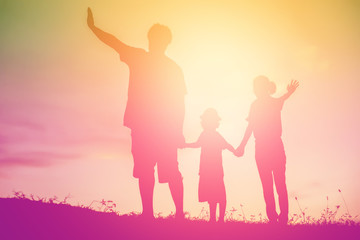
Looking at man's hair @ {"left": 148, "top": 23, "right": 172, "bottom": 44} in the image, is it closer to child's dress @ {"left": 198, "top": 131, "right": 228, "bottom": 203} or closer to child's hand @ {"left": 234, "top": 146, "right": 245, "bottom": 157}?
child's dress @ {"left": 198, "top": 131, "right": 228, "bottom": 203}

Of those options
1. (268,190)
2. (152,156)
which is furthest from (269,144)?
(152,156)

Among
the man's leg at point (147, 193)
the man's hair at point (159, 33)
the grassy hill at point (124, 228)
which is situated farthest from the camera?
the man's hair at point (159, 33)

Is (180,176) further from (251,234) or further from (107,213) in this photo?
(107,213)

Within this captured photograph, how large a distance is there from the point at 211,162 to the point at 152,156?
2.75m

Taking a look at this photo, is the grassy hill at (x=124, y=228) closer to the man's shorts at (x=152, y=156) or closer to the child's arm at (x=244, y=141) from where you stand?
the man's shorts at (x=152, y=156)

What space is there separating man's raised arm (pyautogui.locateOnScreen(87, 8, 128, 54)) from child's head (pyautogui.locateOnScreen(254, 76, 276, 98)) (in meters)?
2.92

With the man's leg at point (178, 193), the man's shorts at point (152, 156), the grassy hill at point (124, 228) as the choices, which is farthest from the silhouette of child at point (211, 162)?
the man's shorts at point (152, 156)

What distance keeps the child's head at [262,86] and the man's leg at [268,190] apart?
150 centimetres

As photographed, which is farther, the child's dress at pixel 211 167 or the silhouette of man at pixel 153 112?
the child's dress at pixel 211 167

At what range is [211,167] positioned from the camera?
10.2 m

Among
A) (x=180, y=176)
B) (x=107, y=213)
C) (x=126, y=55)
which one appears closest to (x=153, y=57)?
(x=126, y=55)

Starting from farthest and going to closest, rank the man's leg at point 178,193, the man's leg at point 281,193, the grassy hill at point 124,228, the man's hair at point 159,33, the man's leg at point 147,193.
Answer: the man's leg at point 281,193, the man's hair at point 159,33, the man's leg at point 178,193, the man's leg at point 147,193, the grassy hill at point 124,228

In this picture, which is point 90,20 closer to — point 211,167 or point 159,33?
point 159,33

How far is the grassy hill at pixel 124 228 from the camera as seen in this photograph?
22.9ft
